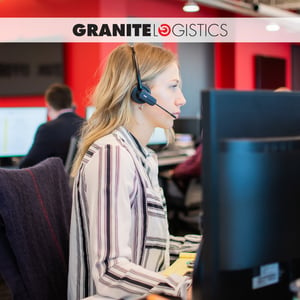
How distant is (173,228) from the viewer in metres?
4.51

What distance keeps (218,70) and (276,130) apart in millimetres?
7497

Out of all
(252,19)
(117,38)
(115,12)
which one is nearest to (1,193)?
(117,38)

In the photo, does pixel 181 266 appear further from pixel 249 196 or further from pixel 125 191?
pixel 249 196

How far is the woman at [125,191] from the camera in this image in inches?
40.1

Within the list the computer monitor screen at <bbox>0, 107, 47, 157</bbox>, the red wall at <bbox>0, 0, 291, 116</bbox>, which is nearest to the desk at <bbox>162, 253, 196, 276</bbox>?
the computer monitor screen at <bbox>0, 107, 47, 157</bbox>

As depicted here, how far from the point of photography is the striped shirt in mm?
1011

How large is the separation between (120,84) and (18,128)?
265 cm

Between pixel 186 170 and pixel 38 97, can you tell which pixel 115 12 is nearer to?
pixel 38 97

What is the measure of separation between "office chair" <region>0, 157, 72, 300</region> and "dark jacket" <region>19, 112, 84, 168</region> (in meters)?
1.99

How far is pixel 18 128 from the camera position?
3.74 metres

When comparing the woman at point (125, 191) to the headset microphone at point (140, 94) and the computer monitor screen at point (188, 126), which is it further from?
the computer monitor screen at point (188, 126)

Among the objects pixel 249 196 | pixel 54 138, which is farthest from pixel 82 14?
pixel 249 196

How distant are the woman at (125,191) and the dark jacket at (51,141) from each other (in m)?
2.00

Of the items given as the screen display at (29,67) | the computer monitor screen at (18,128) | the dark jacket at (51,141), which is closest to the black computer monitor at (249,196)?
the dark jacket at (51,141)
